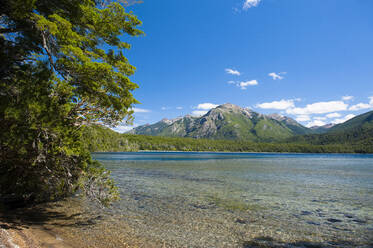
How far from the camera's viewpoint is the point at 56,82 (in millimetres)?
11031

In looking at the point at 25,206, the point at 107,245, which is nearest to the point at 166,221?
the point at 107,245

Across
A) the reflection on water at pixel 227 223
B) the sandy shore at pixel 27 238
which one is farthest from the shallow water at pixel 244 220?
the sandy shore at pixel 27 238

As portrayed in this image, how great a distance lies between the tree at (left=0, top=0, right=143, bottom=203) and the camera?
28.5ft

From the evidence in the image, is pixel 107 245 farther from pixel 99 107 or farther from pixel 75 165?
pixel 99 107

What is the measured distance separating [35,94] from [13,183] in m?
6.88

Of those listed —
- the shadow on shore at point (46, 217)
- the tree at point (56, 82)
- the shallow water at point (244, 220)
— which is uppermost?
the tree at point (56, 82)

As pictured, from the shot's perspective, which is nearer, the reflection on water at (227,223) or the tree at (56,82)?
the tree at (56,82)

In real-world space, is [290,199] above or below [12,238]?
below

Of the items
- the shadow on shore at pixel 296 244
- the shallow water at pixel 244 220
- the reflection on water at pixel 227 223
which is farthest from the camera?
the shallow water at pixel 244 220

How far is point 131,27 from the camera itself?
11258 mm

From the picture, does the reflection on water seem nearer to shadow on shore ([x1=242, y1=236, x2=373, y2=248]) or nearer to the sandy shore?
shadow on shore ([x1=242, y1=236, x2=373, y2=248])

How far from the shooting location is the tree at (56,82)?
8.69 meters

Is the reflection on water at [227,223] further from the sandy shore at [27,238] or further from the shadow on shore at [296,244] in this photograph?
the sandy shore at [27,238]

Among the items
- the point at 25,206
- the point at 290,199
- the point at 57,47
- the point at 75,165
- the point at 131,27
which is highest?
the point at 131,27
